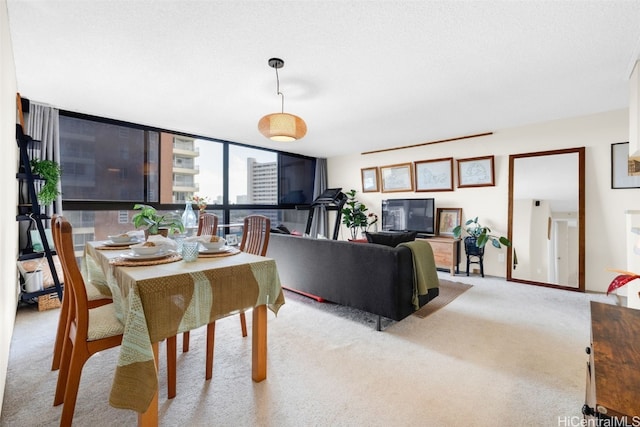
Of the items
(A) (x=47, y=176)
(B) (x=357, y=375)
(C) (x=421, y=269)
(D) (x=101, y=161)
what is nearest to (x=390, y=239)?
(C) (x=421, y=269)

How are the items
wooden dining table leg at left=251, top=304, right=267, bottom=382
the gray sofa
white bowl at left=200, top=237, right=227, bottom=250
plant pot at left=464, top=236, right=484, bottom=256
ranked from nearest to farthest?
1. wooden dining table leg at left=251, top=304, right=267, bottom=382
2. white bowl at left=200, top=237, right=227, bottom=250
3. the gray sofa
4. plant pot at left=464, top=236, right=484, bottom=256

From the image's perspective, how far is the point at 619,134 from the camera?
350 cm

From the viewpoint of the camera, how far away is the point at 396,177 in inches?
220

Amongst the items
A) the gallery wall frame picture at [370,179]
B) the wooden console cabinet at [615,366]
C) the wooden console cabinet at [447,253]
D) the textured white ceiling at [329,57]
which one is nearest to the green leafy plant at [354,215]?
the gallery wall frame picture at [370,179]

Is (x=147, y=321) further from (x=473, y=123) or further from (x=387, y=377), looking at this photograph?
(x=473, y=123)

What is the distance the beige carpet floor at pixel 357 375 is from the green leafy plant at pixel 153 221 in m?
0.91

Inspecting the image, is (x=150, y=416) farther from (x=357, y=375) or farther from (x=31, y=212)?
(x=31, y=212)

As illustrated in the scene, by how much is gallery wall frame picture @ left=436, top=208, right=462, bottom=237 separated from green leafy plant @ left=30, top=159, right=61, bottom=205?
5207mm

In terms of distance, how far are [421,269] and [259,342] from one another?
151cm

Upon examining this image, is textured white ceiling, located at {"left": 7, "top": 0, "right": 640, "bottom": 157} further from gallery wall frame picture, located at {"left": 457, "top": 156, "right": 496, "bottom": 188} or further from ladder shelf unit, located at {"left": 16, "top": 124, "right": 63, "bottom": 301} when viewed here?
gallery wall frame picture, located at {"left": 457, "top": 156, "right": 496, "bottom": 188}

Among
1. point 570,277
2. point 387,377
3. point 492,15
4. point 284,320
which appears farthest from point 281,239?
point 570,277

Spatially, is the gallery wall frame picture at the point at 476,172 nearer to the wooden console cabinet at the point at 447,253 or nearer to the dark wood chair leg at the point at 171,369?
the wooden console cabinet at the point at 447,253

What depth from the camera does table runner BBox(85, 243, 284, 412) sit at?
1187 millimetres

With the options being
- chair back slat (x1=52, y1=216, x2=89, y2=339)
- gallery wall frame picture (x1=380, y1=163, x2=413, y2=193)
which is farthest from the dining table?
gallery wall frame picture (x1=380, y1=163, x2=413, y2=193)
